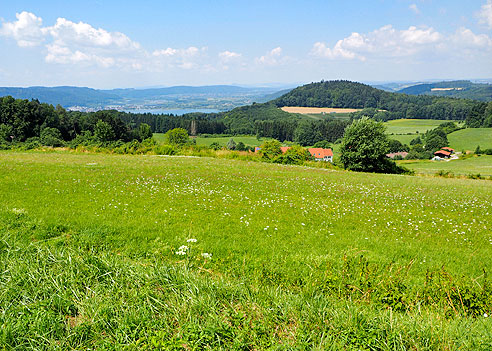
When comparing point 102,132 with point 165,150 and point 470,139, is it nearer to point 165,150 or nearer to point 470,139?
point 165,150

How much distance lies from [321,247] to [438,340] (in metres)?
4.92

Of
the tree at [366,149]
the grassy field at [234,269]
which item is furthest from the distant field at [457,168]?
the grassy field at [234,269]

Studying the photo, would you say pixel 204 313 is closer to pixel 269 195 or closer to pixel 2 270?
pixel 2 270

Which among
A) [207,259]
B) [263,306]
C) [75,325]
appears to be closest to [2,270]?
[75,325]

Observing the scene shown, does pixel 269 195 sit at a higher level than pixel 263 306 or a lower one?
lower

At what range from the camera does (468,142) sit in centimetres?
12000

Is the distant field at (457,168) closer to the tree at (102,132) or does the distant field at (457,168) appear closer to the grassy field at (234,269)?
the grassy field at (234,269)

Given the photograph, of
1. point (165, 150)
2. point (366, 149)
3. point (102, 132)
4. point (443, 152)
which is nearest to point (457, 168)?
point (366, 149)

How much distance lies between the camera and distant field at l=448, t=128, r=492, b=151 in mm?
110444

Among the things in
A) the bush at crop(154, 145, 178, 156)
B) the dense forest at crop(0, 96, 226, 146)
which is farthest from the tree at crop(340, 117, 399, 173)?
the dense forest at crop(0, 96, 226, 146)

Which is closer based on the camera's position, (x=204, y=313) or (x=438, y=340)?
(x=438, y=340)

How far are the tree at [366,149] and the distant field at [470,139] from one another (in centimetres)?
8601

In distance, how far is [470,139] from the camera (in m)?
123

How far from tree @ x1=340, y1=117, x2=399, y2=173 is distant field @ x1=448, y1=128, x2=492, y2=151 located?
282 feet
